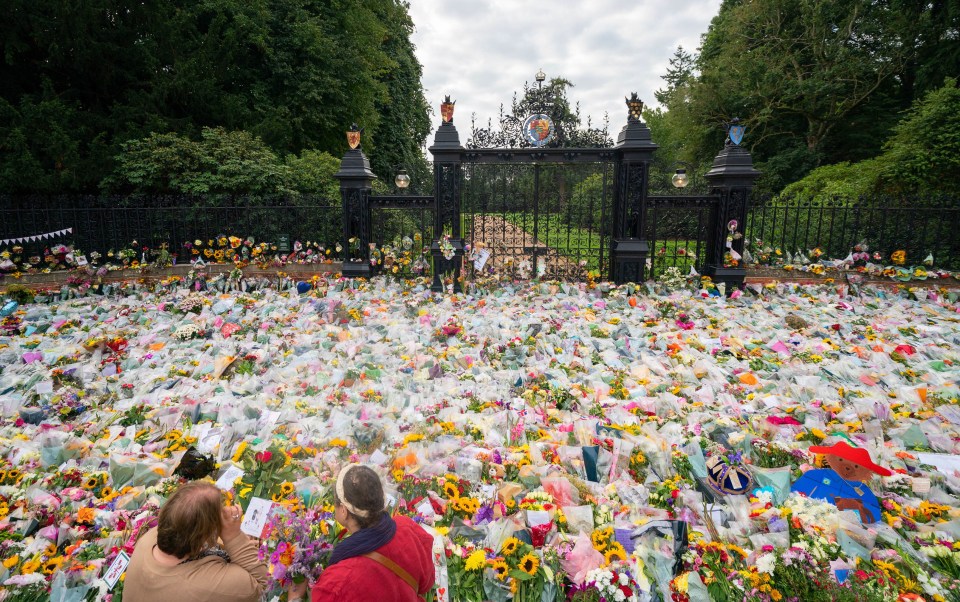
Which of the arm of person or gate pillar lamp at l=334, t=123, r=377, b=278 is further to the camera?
gate pillar lamp at l=334, t=123, r=377, b=278

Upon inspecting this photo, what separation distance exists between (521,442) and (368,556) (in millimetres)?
1850

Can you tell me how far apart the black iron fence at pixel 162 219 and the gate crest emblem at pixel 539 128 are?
4.01 meters

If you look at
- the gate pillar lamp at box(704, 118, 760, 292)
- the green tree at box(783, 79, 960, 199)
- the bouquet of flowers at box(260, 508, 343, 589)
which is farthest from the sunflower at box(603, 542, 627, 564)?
the green tree at box(783, 79, 960, 199)

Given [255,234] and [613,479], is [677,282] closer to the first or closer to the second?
[613,479]

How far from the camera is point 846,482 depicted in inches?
114

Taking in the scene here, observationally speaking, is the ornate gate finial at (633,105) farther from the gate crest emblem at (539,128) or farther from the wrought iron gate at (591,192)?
the gate crest emblem at (539,128)

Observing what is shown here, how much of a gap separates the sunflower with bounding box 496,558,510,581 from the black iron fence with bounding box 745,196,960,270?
322 inches

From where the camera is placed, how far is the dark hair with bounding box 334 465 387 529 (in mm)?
2096

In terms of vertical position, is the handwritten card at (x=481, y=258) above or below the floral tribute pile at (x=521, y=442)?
above

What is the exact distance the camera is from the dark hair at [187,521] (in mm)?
2055

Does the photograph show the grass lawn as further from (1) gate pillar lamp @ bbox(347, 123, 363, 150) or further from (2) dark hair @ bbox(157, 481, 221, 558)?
(2) dark hair @ bbox(157, 481, 221, 558)

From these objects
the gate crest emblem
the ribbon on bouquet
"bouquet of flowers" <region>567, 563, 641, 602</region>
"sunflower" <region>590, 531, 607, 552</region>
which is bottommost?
"bouquet of flowers" <region>567, 563, 641, 602</region>

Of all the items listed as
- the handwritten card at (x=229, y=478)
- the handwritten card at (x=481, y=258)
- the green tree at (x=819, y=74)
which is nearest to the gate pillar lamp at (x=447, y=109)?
the handwritten card at (x=481, y=258)

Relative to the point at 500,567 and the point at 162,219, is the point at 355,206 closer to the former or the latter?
the point at 162,219
